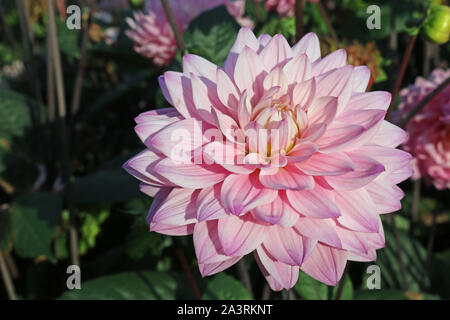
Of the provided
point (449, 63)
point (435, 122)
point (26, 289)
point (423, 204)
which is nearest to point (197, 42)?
point (435, 122)

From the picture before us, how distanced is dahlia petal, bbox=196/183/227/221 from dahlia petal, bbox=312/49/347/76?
9.1 inches

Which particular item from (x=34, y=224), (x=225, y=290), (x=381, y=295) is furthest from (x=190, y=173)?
(x=34, y=224)

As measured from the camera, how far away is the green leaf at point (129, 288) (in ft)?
3.07

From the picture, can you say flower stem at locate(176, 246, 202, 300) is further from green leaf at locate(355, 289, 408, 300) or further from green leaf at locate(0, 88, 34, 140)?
green leaf at locate(0, 88, 34, 140)

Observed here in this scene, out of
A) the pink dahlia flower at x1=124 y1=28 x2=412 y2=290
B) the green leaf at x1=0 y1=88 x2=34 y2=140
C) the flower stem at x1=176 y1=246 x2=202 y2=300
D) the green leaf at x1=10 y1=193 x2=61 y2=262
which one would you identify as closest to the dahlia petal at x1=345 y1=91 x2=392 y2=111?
the pink dahlia flower at x1=124 y1=28 x2=412 y2=290

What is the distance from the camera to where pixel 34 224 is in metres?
1.18

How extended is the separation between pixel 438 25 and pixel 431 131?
0.31m

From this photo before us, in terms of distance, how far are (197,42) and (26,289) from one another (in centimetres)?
93

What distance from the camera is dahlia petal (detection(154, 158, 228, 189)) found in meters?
0.57

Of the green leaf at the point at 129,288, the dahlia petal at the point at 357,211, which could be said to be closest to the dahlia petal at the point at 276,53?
the dahlia petal at the point at 357,211

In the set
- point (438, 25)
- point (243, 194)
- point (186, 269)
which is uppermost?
point (438, 25)

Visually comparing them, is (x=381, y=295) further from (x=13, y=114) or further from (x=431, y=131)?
(x=13, y=114)

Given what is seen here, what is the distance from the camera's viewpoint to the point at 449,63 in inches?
68.3

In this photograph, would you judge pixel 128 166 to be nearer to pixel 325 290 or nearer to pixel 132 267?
pixel 325 290
